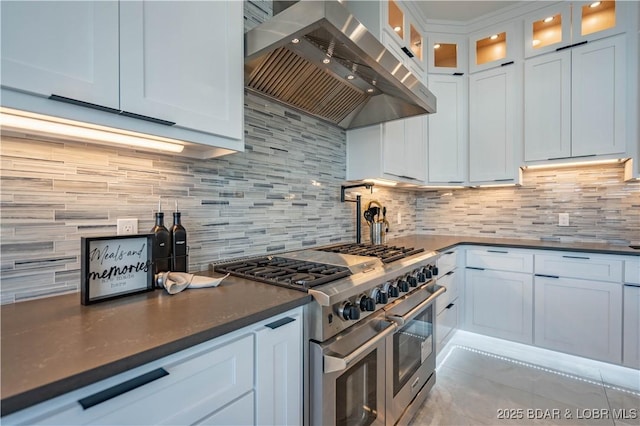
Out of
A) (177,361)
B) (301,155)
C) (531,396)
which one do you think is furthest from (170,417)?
(531,396)

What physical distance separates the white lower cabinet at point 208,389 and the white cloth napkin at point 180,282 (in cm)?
35

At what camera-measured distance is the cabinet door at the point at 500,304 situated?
2.50 metres

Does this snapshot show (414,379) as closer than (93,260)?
No

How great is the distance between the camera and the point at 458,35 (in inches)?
116

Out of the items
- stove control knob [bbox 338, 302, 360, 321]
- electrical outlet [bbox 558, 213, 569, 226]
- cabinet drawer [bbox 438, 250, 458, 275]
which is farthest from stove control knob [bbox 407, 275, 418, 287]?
electrical outlet [bbox 558, 213, 569, 226]

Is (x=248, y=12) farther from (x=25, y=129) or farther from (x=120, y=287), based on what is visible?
(x=120, y=287)

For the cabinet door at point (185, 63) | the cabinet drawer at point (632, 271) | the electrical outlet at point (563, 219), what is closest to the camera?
the cabinet door at point (185, 63)

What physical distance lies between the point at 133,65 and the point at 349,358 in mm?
1246

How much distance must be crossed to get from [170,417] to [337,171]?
1.89 meters

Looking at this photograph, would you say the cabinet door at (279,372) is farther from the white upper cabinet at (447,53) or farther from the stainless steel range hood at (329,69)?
the white upper cabinet at (447,53)

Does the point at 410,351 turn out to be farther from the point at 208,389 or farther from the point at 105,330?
the point at 105,330

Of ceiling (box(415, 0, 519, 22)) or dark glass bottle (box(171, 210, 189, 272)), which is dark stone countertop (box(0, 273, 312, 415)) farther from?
ceiling (box(415, 0, 519, 22))

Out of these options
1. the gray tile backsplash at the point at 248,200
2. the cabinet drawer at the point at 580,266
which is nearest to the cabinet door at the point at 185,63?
the gray tile backsplash at the point at 248,200

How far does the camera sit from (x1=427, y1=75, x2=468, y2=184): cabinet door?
2949mm
